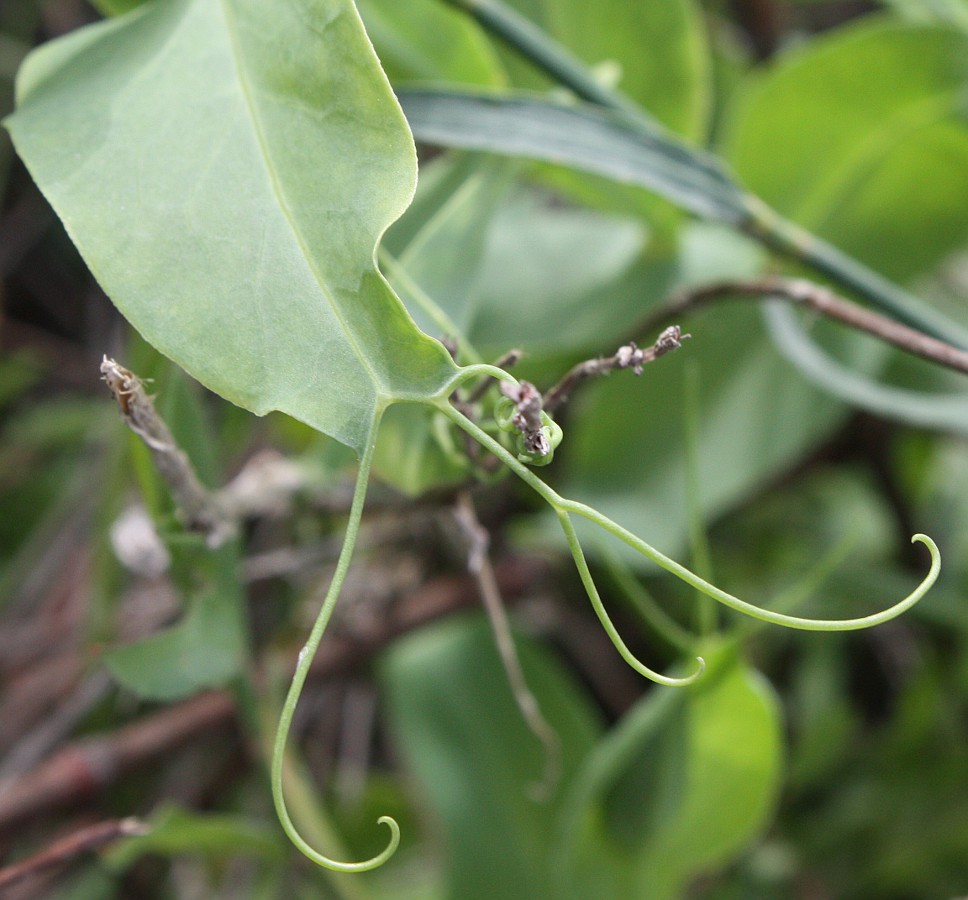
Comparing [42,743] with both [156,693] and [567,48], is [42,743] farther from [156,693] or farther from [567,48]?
[567,48]

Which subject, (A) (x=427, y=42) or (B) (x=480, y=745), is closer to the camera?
(A) (x=427, y=42)

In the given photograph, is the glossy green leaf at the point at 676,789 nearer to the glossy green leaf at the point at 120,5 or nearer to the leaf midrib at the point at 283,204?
the leaf midrib at the point at 283,204

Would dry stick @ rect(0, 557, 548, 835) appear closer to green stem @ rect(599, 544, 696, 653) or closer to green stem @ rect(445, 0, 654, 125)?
green stem @ rect(599, 544, 696, 653)

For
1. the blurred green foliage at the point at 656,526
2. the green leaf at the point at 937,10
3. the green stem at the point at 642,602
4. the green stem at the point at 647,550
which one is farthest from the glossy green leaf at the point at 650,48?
the green stem at the point at 647,550

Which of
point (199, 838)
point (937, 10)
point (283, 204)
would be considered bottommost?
point (199, 838)

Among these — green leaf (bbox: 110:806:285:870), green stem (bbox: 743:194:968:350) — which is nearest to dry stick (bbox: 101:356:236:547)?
green leaf (bbox: 110:806:285:870)

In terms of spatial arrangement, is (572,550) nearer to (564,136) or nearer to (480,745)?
(564,136)

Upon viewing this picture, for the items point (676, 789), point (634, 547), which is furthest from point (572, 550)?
point (676, 789)
